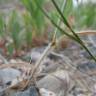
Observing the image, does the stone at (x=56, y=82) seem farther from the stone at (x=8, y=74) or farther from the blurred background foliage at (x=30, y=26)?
the blurred background foliage at (x=30, y=26)

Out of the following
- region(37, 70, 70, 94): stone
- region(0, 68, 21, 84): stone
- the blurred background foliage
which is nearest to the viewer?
region(37, 70, 70, 94): stone

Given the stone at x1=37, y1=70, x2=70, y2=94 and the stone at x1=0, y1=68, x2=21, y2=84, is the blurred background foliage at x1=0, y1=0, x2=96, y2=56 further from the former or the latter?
the stone at x1=37, y1=70, x2=70, y2=94

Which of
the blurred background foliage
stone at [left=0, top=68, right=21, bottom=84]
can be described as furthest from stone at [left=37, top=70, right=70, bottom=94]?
the blurred background foliage

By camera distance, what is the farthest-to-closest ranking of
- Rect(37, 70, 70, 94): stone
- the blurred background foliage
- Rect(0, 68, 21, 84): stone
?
the blurred background foliage < Rect(0, 68, 21, 84): stone < Rect(37, 70, 70, 94): stone

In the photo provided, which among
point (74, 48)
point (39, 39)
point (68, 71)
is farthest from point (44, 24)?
point (68, 71)

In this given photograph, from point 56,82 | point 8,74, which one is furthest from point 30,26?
point 56,82

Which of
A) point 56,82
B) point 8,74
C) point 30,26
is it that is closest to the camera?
point 56,82

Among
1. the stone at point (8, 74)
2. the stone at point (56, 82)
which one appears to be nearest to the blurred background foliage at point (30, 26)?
the stone at point (8, 74)

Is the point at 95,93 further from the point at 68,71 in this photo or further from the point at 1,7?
the point at 1,7

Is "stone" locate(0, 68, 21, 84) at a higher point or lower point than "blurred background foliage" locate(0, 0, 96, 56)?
higher

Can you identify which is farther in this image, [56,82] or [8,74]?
[8,74]

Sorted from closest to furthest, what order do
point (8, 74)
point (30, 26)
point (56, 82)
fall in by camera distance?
point (56, 82) → point (8, 74) → point (30, 26)

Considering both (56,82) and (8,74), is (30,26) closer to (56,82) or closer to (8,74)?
(8,74)
